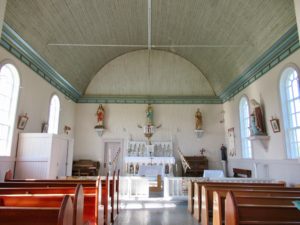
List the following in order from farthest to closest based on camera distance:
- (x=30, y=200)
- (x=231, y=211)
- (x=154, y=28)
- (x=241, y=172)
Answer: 1. (x=154, y=28)
2. (x=241, y=172)
3. (x=30, y=200)
4. (x=231, y=211)

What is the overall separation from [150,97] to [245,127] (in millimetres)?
4930

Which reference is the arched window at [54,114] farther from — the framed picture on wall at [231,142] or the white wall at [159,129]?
the framed picture on wall at [231,142]

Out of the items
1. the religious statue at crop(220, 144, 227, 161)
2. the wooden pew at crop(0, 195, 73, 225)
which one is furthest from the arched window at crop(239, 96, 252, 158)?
the wooden pew at crop(0, 195, 73, 225)

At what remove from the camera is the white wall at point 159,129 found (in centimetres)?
1141

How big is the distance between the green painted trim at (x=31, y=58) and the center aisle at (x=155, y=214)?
17.1 feet

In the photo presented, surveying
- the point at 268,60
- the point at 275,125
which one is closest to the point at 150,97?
the point at 268,60

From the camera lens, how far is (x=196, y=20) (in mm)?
8328

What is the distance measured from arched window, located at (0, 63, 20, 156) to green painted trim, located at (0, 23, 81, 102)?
0.52 metres

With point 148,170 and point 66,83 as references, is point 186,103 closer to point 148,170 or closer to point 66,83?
point 148,170

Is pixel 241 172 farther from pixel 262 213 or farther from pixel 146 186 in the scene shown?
pixel 262 213

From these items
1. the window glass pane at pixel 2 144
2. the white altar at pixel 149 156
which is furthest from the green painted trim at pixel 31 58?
the white altar at pixel 149 156

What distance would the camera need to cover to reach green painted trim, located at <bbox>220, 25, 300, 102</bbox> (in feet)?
19.8

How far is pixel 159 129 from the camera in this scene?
11.6 meters

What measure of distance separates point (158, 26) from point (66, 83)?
4621 millimetres
